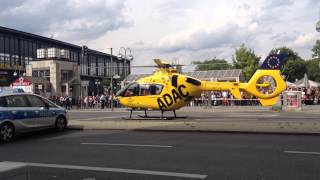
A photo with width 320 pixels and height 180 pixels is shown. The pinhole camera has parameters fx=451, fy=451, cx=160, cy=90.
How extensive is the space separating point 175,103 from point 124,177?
1593 cm

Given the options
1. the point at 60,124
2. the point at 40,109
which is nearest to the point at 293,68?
the point at 60,124

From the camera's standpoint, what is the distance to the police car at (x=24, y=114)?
14781 mm

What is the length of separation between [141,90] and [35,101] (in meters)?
8.87

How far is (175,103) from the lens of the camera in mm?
24016

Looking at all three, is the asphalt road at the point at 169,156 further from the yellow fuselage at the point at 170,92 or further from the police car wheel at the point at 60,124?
the yellow fuselage at the point at 170,92

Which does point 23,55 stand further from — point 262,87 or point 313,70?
point 313,70

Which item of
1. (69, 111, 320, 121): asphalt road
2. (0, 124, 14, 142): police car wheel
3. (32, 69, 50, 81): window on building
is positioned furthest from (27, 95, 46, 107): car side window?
(32, 69, 50, 81): window on building

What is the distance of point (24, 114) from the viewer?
15547 mm

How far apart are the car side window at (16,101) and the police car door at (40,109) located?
9.8 inches

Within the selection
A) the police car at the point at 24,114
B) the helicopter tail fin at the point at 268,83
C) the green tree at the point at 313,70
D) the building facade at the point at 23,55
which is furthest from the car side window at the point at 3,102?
the green tree at the point at 313,70

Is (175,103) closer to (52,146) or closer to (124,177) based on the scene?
(52,146)

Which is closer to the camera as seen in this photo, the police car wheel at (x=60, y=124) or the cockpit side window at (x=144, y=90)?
the police car wheel at (x=60, y=124)

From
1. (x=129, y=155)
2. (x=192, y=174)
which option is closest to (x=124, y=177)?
(x=192, y=174)

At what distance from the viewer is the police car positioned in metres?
14.8
